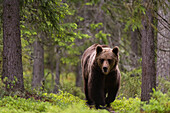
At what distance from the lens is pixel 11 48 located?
7875 millimetres

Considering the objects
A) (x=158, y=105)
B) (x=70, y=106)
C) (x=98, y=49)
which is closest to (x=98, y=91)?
(x=98, y=49)

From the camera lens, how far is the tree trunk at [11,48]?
A: 308 inches

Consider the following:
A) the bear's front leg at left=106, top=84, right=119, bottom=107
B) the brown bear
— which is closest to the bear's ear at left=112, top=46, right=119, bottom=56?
the brown bear

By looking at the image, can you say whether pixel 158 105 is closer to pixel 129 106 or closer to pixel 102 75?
pixel 129 106

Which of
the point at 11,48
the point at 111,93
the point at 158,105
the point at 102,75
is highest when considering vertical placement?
the point at 11,48

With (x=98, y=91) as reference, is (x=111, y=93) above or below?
below

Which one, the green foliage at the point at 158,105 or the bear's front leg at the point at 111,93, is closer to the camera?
the green foliage at the point at 158,105

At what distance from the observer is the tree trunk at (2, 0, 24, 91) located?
25.7 ft

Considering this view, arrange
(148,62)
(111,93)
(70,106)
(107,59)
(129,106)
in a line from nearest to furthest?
(70,106), (148,62), (129,106), (107,59), (111,93)

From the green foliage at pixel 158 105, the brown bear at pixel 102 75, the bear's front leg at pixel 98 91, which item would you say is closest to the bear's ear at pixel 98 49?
the brown bear at pixel 102 75

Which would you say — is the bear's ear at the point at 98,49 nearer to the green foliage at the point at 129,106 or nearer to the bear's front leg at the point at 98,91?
the bear's front leg at the point at 98,91

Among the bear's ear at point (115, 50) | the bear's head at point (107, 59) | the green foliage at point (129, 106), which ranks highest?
the bear's ear at point (115, 50)

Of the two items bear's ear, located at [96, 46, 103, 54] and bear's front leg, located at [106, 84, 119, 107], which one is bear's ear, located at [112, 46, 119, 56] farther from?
bear's front leg, located at [106, 84, 119, 107]

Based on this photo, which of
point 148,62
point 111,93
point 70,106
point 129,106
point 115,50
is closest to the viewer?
point 70,106
